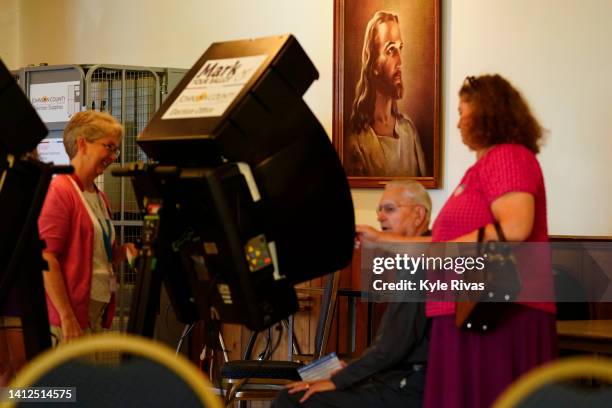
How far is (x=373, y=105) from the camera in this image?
524 cm

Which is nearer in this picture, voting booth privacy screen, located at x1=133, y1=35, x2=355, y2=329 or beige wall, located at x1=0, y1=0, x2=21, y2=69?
voting booth privacy screen, located at x1=133, y1=35, x2=355, y2=329

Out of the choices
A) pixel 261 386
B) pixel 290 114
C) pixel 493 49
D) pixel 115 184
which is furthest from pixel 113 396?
pixel 115 184

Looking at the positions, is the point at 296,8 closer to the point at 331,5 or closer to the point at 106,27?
the point at 331,5

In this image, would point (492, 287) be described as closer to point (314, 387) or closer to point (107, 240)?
point (314, 387)

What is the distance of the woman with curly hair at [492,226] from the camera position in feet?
8.05

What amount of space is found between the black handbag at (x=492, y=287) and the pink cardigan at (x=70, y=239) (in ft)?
4.41

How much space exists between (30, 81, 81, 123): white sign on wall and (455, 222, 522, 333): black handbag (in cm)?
381

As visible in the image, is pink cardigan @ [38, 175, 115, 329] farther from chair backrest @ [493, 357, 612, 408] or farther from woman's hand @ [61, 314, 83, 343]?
chair backrest @ [493, 357, 612, 408]

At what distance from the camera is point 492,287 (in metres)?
2.43

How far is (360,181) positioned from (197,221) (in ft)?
11.0

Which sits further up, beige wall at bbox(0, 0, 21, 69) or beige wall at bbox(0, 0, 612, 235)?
beige wall at bbox(0, 0, 21, 69)

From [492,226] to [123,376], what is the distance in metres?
1.44

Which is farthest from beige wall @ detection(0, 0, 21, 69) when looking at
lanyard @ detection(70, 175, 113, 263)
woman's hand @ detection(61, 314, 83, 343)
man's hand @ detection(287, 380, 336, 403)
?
man's hand @ detection(287, 380, 336, 403)

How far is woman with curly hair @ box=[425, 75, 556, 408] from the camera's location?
2.45m
